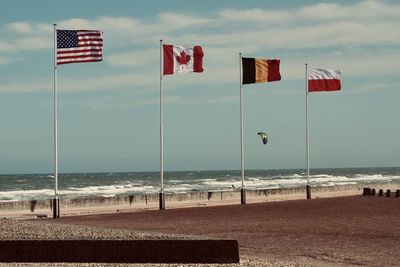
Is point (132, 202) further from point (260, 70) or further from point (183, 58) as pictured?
point (183, 58)

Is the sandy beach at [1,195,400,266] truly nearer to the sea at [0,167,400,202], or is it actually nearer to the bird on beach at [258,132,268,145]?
the bird on beach at [258,132,268,145]

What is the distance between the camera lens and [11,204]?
126ft

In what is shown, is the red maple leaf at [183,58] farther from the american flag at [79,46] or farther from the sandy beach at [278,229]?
the sandy beach at [278,229]

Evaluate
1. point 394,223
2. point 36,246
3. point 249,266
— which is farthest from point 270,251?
point 394,223

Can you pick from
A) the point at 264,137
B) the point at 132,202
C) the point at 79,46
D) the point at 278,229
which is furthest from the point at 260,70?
the point at 278,229

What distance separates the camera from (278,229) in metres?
24.4

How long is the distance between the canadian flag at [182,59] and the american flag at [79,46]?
498 centimetres

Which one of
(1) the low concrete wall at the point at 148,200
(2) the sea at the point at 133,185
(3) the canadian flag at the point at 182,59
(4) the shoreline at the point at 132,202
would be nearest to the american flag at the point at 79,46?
(3) the canadian flag at the point at 182,59

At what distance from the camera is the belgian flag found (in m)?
38.8

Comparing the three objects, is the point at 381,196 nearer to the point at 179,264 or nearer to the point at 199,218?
the point at 199,218

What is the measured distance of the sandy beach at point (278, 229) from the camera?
17.3 meters

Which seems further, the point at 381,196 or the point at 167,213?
the point at 381,196

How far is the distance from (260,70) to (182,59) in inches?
210

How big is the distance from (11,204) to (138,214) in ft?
25.4
